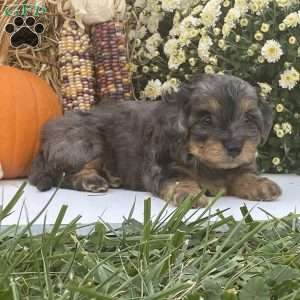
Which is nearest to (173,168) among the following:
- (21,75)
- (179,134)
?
(179,134)

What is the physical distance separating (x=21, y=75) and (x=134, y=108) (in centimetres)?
95

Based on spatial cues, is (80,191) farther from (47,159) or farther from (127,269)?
(127,269)

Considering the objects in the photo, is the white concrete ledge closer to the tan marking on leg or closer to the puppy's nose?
the tan marking on leg

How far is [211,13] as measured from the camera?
4695 millimetres

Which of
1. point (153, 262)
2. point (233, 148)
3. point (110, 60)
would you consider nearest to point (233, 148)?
point (233, 148)

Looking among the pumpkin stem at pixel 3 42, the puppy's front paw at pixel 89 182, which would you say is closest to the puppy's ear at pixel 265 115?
the puppy's front paw at pixel 89 182

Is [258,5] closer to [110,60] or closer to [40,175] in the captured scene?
[110,60]

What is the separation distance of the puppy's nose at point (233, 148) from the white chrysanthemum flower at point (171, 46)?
1.59m

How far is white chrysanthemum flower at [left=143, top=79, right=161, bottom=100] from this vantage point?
202 inches

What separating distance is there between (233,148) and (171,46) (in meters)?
1.64

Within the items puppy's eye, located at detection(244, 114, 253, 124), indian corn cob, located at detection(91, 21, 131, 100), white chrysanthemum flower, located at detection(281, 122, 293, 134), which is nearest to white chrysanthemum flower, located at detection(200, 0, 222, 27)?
indian corn cob, located at detection(91, 21, 131, 100)

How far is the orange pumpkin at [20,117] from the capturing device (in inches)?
179

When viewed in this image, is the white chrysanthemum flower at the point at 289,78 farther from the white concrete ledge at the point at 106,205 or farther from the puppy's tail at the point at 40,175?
the puppy's tail at the point at 40,175

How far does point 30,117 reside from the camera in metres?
4.68
